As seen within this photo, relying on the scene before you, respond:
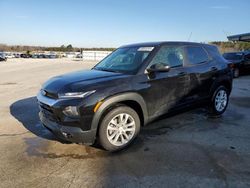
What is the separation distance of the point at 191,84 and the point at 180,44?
0.86 m

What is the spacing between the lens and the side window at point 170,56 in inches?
181

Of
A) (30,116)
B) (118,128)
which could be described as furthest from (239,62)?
(118,128)

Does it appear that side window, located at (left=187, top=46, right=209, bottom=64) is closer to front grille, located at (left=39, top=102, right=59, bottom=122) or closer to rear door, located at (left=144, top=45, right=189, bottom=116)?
rear door, located at (left=144, top=45, right=189, bottom=116)

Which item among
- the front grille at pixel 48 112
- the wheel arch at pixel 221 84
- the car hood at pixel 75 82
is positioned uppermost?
the car hood at pixel 75 82

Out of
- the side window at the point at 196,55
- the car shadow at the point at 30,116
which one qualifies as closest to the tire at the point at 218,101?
the side window at the point at 196,55

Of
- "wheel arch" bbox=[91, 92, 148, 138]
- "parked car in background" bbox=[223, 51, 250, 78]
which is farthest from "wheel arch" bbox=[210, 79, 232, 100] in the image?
"parked car in background" bbox=[223, 51, 250, 78]

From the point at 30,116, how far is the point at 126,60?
2.95 m

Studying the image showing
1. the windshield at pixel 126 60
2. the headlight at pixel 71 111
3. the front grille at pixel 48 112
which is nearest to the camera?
the headlight at pixel 71 111

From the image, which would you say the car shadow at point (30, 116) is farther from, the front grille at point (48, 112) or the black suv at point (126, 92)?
the black suv at point (126, 92)

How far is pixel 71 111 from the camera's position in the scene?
11.9 feet

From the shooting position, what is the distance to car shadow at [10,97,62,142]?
16.3 ft

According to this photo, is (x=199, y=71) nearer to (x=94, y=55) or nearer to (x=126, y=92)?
(x=126, y=92)

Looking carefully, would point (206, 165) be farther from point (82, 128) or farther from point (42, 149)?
point (42, 149)

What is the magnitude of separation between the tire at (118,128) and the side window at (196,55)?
193 centimetres
